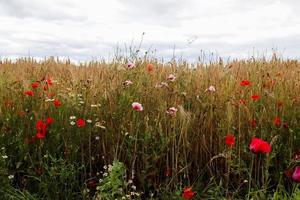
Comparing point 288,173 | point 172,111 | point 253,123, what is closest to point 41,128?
point 172,111

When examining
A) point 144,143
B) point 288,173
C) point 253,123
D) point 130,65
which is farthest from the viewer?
point 130,65

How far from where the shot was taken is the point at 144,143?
3527 millimetres

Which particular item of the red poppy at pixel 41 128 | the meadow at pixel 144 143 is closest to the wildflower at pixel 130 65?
the meadow at pixel 144 143

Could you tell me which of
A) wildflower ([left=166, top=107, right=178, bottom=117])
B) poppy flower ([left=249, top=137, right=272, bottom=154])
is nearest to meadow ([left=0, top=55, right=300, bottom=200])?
wildflower ([left=166, top=107, right=178, bottom=117])

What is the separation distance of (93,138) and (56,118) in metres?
0.36

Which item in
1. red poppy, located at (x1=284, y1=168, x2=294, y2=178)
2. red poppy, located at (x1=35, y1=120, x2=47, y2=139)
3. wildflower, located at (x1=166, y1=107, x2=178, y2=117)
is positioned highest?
wildflower, located at (x1=166, y1=107, x2=178, y2=117)

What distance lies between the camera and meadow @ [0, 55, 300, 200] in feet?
11.4

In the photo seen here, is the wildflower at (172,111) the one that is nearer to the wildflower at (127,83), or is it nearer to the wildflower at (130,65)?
the wildflower at (127,83)

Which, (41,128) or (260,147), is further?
(41,128)

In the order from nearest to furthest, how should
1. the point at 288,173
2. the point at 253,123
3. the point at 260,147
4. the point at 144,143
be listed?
1. the point at 260,147
2. the point at 288,173
3. the point at 144,143
4. the point at 253,123

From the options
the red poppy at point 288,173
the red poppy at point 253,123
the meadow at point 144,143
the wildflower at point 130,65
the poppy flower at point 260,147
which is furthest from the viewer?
the wildflower at point 130,65

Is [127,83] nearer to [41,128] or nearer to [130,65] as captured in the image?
[130,65]

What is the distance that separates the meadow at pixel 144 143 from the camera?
3.48 m

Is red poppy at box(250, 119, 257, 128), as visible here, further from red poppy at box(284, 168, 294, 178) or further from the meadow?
red poppy at box(284, 168, 294, 178)
